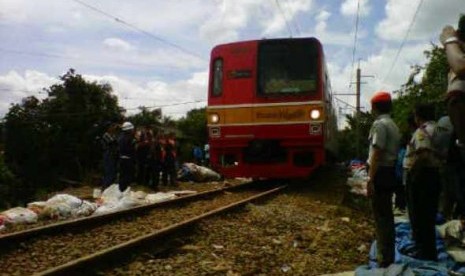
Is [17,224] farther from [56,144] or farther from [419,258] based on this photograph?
[56,144]

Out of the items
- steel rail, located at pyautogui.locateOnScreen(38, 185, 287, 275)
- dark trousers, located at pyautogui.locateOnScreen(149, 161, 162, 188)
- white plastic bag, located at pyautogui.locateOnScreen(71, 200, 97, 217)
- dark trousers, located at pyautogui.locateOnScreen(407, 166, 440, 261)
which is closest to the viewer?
steel rail, located at pyautogui.locateOnScreen(38, 185, 287, 275)

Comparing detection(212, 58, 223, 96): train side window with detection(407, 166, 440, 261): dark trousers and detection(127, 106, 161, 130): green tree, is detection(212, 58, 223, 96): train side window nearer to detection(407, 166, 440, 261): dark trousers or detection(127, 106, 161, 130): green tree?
detection(407, 166, 440, 261): dark trousers

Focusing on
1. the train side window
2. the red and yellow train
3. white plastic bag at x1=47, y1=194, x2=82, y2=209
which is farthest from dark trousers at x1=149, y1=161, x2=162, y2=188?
white plastic bag at x1=47, y1=194, x2=82, y2=209

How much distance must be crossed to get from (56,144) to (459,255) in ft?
107

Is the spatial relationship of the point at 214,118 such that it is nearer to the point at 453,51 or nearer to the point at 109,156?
the point at 109,156

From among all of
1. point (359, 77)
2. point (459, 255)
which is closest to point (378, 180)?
point (459, 255)

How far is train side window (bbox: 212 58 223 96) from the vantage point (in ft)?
42.4

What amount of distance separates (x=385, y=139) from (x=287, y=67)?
7376 mm

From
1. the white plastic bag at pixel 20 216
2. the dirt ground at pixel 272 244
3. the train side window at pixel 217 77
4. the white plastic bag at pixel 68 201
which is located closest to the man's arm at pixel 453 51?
the dirt ground at pixel 272 244

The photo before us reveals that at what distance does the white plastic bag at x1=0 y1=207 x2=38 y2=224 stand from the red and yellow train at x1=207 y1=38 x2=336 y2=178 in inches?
194

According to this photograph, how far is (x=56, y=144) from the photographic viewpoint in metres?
35.7

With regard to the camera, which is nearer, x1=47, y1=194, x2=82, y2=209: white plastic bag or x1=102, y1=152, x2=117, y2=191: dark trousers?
x1=47, y1=194, x2=82, y2=209: white plastic bag

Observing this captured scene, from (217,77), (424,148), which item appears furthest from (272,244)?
(217,77)

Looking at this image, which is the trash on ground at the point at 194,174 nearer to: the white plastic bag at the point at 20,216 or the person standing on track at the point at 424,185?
the white plastic bag at the point at 20,216
